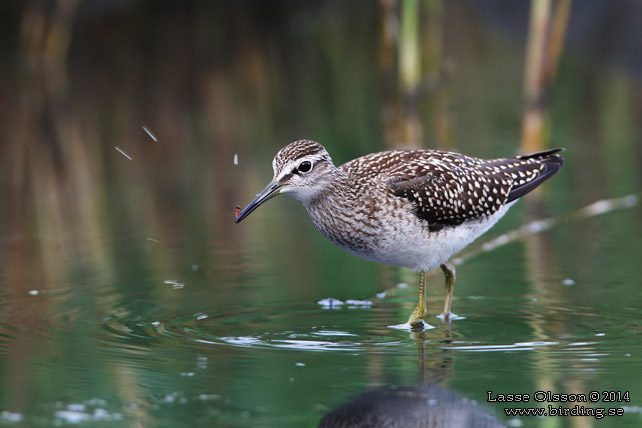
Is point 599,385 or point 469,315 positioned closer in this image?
point 599,385

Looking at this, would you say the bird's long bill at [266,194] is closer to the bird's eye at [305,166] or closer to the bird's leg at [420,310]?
the bird's eye at [305,166]

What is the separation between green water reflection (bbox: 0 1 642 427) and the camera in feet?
23.5

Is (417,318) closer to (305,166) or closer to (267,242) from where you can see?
(305,166)

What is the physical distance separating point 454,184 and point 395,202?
65 centimetres

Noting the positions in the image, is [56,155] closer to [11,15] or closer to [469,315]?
[469,315]

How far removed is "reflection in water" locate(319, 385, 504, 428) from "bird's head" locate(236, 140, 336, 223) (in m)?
2.07

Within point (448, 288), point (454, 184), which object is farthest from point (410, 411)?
point (454, 184)

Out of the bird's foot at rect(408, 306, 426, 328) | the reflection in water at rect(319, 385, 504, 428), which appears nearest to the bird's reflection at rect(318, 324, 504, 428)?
the reflection in water at rect(319, 385, 504, 428)

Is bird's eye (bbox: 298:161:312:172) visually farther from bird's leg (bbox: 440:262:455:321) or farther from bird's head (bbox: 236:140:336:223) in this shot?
bird's leg (bbox: 440:262:455:321)

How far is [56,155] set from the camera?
53.3 ft

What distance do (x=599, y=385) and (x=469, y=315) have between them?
77.3 inches

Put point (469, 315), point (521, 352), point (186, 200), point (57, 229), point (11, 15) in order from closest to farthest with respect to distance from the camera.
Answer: point (521, 352) < point (469, 315) < point (57, 229) < point (186, 200) < point (11, 15)

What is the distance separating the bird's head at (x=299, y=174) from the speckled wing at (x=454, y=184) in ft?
1.78

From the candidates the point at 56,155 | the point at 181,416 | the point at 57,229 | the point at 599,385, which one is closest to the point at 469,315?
the point at 599,385
